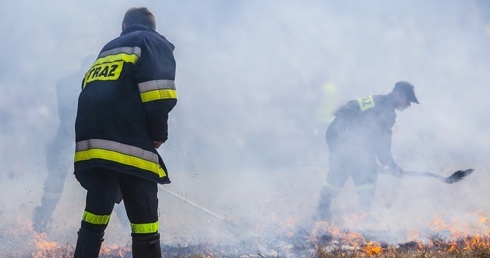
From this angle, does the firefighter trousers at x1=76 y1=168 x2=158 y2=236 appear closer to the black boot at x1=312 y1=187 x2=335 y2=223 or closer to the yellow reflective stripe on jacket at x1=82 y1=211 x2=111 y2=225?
the yellow reflective stripe on jacket at x1=82 y1=211 x2=111 y2=225

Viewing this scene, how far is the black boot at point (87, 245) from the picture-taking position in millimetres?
2424

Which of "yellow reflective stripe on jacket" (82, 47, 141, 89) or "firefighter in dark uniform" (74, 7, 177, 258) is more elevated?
"yellow reflective stripe on jacket" (82, 47, 141, 89)

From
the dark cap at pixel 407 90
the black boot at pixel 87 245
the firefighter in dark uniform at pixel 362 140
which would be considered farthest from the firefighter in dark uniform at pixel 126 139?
the dark cap at pixel 407 90

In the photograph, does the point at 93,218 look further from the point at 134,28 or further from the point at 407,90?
the point at 407,90

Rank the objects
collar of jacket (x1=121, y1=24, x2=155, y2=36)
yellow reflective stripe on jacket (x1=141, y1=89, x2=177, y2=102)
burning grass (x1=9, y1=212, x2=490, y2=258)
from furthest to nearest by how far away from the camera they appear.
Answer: burning grass (x1=9, y1=212, x2=490, y2=258) → collar of jacket (x1=121, y1=24, x2=155, y2=36) → yellow reflective stripe on jacket (x1=141, y1=89, x2=177, y2=102)

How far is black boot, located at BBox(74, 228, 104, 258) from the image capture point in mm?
2424

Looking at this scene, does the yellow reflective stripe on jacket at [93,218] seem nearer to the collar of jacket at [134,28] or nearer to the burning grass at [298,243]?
the collar of jacket at [134,28]

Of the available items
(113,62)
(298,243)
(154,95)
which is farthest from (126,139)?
(298,243)

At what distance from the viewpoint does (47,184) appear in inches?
208

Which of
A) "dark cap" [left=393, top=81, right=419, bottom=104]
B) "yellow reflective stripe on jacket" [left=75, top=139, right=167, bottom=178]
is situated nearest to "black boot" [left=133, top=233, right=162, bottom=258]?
"yellow reflective stripe on jacket" [left=75, top=139, right=167, bottom=178]

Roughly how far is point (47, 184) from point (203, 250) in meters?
2.18

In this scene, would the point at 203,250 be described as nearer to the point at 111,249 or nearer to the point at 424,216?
the point at 111,249

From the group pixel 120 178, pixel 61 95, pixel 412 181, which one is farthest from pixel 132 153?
pixel 412 181

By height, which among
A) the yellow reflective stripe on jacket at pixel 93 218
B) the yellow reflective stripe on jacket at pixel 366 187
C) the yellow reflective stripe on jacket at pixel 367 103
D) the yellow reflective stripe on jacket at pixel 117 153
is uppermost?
the yellow reflective stripe on jacket at pixel 367 103
